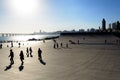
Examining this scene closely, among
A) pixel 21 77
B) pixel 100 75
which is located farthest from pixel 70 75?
pixel 21 77

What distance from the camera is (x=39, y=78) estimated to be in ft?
52.2

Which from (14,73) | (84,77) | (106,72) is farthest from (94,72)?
(14,73)

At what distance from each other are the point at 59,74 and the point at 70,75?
104 centimetres

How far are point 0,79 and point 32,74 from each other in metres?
2.65

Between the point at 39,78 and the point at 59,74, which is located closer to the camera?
the point at 39,78

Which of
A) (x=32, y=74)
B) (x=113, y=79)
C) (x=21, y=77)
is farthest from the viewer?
(x=32, y=74)

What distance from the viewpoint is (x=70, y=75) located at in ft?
54.9

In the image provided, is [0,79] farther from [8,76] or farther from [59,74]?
[59,74]

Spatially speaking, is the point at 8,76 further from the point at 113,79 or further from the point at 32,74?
the point at 113,79

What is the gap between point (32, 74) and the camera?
17438 millimetres

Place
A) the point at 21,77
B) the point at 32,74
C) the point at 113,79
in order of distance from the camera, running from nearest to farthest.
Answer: the point at 113,79
the point at 21,77
the point at 32,74

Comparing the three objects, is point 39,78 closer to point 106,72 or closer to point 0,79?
point 0,79

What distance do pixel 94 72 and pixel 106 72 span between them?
3.14 feet

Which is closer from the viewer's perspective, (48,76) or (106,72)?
(48,76)
